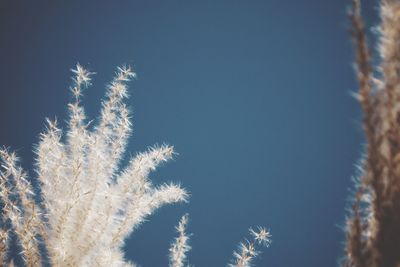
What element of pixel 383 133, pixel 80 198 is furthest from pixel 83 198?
pixel 383 133

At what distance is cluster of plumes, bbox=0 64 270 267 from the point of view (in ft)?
5.12

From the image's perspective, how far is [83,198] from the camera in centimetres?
157

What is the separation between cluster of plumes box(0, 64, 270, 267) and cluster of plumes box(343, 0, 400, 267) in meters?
0.94

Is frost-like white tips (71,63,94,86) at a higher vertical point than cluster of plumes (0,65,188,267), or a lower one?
higher

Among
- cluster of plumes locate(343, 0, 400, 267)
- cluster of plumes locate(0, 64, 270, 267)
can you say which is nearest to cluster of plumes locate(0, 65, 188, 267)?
cluster of plumes locate(0, 64, 270, 267)

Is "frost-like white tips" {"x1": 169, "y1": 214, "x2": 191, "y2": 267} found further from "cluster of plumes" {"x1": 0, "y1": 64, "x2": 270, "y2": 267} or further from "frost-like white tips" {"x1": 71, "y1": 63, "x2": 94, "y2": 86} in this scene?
"frost-like white tips" {"x1": 71, "y1": 63, "x2": 94, "y2": 86}

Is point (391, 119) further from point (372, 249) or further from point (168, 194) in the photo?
point (168, 194)

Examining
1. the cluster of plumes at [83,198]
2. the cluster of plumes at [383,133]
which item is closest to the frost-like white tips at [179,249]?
the cluster of plumes at [83,198]

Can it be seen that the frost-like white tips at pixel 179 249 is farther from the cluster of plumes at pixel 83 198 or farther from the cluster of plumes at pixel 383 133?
the cluster of plumes at pixel 383 133

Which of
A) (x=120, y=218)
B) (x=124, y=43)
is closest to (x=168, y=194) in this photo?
(x=120, y=218)

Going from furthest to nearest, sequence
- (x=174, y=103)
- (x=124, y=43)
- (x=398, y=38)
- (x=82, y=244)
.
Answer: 1. (x=124, y=43)
2. (x=174, y=103)
3. (x=82, y=244)
4. (x=398, y=38)

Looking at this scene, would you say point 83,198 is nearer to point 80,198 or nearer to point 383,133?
point 80,198

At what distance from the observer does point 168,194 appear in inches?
69.6

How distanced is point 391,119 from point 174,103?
6592 inches
